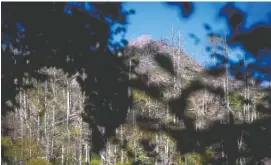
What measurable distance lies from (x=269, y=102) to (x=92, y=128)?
52.6 inches

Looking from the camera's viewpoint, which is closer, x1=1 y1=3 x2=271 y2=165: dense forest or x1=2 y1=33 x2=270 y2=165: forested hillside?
x1=1 y1=3 x2=271 y2=165: dense forest

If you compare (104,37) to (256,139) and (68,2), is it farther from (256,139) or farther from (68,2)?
(256,139)

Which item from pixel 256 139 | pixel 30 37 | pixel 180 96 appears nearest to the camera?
pixel 256 139

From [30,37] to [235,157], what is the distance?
5.82ft

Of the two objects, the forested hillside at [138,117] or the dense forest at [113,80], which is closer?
the dense forest at [113,80]

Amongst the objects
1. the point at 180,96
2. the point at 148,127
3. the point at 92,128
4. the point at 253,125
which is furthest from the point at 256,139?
the point at 92,128

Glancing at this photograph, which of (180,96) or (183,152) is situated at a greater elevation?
(180,96)

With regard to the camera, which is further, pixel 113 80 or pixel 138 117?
pixel 138 117

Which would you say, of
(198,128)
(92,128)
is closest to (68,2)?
(92,128)

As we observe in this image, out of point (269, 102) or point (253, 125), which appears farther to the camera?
point (269, 102)

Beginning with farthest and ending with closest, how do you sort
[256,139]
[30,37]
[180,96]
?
1. [30,37]
2. [180,96]
3. [256,139]

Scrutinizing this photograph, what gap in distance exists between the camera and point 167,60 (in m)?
2.99

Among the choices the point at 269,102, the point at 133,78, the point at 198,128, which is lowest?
the point at 198,128

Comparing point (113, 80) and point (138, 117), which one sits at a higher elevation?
point (113, 80)
